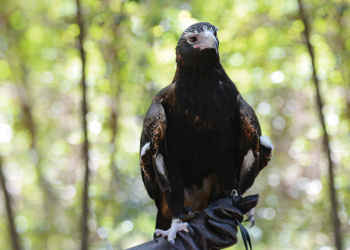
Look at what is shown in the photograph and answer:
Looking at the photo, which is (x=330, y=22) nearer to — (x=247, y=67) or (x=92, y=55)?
(x=247, y=67)

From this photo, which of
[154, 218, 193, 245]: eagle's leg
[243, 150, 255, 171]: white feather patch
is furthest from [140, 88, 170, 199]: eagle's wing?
Result: [243, 150, 255, 171]: white feather patch

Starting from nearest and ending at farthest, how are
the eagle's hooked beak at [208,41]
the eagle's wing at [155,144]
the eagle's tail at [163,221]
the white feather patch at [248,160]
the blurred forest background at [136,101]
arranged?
the eagle's hooked beak at [208,41] → the eagle's wing at [155,144] → the white feather patch at [248,160] → the eagle's tail at [163,221] → the blurred forest background at [136,101]

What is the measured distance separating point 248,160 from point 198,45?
80 centimetres

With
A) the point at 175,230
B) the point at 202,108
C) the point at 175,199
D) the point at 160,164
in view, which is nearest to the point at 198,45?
the point at 202,108

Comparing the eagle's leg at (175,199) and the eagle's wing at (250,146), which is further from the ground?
the eagle's wing at (250,146)

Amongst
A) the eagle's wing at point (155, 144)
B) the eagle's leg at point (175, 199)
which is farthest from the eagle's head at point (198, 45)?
the eagle's leg at point (175, 199)

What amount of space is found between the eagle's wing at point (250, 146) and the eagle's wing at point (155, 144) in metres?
0.48

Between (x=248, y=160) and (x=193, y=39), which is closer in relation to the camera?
(x=193, y=39)

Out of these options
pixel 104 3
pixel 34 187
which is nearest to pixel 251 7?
pixel 104 3

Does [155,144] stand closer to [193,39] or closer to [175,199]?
[175,199]

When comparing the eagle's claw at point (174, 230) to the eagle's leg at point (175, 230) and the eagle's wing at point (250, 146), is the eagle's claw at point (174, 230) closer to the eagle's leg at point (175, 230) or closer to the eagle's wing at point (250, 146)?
the eagle's leg at point (175, 230)

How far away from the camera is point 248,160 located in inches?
113

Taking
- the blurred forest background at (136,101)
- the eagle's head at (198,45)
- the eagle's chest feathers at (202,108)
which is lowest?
the blurred forest background at (136,101)

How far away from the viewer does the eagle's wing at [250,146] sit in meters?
2.73
